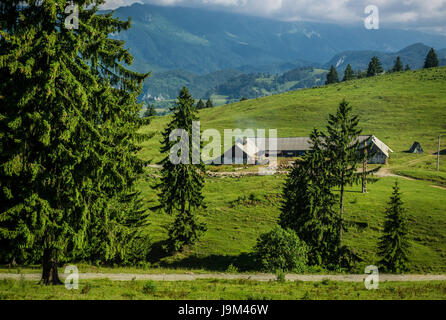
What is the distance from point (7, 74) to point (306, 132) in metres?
94.8

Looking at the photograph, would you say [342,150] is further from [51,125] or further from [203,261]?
[51,125]

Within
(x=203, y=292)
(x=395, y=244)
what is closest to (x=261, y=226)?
(x=395, y=244)

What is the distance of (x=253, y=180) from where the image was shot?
6162 centimetres

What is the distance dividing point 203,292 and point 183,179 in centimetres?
1769

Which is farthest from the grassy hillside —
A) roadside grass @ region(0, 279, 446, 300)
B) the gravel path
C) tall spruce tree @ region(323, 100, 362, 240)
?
roadside grass @ region(0, 279, 446, 300)

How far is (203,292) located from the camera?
14.9 m

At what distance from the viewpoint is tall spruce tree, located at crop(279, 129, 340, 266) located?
29531 millimetres

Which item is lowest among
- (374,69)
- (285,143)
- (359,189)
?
(359,189)

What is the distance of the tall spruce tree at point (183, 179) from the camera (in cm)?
3023

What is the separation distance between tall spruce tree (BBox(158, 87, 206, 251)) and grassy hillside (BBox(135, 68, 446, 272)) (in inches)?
95.2

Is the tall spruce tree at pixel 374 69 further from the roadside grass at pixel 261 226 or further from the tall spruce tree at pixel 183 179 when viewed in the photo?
the tall spruce tree at pixel 183 179

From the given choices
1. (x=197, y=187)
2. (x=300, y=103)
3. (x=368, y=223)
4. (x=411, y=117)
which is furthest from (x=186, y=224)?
(x=300, y=103)

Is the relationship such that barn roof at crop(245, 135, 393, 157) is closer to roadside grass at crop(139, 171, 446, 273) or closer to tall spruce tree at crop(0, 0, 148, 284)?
roadside grass at crop(139, 171, 446, 273)
